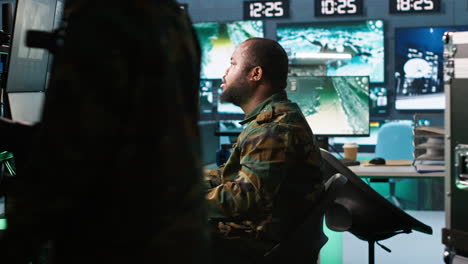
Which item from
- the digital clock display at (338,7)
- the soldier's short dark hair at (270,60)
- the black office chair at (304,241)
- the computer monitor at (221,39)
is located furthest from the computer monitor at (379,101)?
the black office chair at (304,241)

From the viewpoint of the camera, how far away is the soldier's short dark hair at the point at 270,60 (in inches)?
94.0

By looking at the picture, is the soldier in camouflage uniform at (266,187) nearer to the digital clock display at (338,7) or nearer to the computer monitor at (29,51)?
the computer monitor at (29,51)

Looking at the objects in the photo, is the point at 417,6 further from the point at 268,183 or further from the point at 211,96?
the point at 268,183

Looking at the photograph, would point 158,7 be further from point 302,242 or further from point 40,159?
point 302,242

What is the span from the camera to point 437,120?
22.2 feet

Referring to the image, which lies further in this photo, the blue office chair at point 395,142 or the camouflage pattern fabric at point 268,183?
the blue office chair at point 395,142

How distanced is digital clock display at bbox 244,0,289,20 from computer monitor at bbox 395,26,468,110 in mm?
1253

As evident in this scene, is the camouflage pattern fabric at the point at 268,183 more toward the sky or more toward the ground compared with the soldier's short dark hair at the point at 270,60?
more toward the ground

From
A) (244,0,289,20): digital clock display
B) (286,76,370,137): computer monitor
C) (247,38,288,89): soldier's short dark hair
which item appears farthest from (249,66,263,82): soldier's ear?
(244,0,289,20): digital clock display

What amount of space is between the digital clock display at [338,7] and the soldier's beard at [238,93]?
4.93 m

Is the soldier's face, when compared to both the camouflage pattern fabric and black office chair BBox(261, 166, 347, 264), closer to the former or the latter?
the camouflage pattern fabric

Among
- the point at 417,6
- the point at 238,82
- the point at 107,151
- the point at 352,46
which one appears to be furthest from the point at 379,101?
the point at 107,151

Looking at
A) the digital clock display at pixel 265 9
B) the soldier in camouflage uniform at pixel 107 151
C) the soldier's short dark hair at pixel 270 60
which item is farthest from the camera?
the digital clock display at pixel 265 9

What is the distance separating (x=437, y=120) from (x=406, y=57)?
0.76 metres
